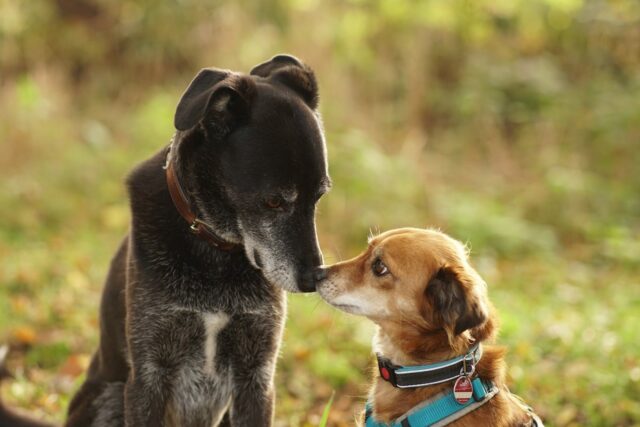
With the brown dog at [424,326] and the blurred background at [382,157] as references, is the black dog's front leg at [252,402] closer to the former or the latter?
the brown dog at [424,326]

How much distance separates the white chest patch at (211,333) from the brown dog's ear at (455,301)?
0.95m

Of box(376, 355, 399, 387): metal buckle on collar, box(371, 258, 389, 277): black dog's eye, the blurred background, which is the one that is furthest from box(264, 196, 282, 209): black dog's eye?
the blurred background

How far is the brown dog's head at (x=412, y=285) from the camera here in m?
3.09

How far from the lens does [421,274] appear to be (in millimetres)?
3336

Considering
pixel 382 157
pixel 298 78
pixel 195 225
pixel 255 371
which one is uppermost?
pixel 298 78

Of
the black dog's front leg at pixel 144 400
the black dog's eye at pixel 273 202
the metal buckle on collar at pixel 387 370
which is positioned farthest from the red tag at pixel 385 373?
the black dog's front leg at pixel 144 400

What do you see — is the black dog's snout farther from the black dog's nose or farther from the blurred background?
the blurred background

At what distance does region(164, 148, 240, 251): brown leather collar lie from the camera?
340 cm

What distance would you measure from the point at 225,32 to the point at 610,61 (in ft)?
20.9

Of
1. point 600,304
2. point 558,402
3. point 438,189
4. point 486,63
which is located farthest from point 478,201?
point 558,402

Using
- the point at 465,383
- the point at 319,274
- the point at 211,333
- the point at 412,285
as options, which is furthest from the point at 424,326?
the point at 211,333

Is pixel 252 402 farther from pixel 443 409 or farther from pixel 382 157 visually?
pixel 382 157

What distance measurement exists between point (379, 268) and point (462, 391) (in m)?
0.70

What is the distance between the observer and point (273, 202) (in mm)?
3385
